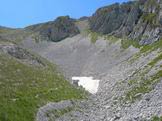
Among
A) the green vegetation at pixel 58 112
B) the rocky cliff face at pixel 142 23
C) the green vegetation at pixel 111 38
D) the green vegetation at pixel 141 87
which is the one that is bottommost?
the green vegetation at pixel 58 112

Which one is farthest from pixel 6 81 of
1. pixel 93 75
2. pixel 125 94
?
pixel 93 75

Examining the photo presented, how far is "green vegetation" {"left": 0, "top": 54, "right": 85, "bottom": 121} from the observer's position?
4719 centimetres

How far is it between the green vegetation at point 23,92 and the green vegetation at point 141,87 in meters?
10.6

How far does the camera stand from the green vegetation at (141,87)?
57.3m

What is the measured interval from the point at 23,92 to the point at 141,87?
758 inches

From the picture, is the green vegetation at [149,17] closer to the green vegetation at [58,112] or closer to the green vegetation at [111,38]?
the green vegetation at [111,38]

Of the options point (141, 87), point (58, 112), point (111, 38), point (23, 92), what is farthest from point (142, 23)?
point (58, 112)

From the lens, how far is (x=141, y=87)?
61.5 meters

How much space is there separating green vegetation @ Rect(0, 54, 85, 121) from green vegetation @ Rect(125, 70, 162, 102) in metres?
10.6

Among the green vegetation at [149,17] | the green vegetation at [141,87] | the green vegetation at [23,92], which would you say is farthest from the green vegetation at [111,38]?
the green vegetation at [141,87]

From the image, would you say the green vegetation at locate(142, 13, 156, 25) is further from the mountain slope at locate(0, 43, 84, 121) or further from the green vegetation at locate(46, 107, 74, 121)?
the green vegetation at locate(46, 107, 74, 121)

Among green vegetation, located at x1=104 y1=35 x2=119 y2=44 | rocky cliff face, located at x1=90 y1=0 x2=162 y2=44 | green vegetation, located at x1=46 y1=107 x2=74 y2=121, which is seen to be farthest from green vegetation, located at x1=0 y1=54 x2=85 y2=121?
green vegetation, located at x1=104 y1=35 x2=119 y2=44

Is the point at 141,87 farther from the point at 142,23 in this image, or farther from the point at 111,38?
the point at 111,38

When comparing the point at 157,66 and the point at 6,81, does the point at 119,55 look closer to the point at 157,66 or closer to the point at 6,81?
the point at 157,66
